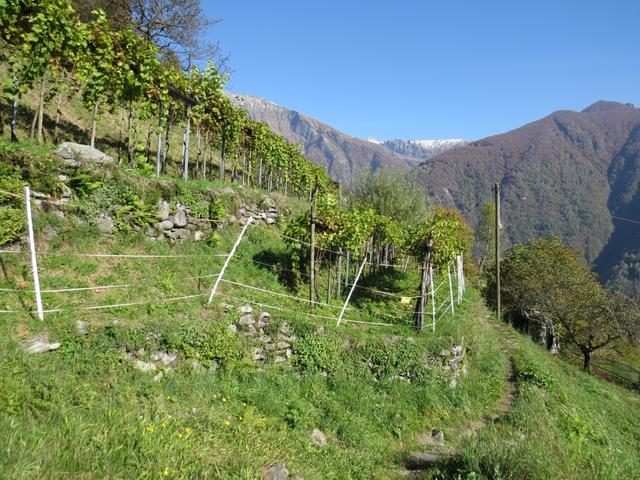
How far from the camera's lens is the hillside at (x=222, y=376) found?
486 centimetres

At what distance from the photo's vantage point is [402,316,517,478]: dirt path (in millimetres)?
7148

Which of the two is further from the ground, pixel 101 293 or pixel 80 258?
pixel 80 258

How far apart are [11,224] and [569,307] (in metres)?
30.8

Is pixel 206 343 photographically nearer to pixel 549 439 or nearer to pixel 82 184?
pixel 82 184

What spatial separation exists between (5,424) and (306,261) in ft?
32.5

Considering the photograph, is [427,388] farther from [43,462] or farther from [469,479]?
[43,462]

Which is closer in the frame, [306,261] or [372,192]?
[306,261]

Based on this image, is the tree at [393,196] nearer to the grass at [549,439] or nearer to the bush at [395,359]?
the grass at [549,439]

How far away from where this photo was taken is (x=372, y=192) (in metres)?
31.4

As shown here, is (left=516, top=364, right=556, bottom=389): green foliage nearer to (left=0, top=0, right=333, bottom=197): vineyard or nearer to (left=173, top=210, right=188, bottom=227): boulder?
(left=0, top=0, right=333, bottom=197): vineyard

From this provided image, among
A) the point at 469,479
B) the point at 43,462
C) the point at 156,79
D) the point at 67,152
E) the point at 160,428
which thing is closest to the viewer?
the point at 43,462

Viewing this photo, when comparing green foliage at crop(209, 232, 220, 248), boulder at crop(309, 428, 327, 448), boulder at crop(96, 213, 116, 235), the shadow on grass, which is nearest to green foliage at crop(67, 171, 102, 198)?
boulder at crop(96, 213, 116, 235)

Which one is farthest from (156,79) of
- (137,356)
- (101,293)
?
(137,356)

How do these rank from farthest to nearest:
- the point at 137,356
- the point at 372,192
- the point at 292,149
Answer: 1. the point at 372,192
2. the point at 292,149
3. the point at 137,356
